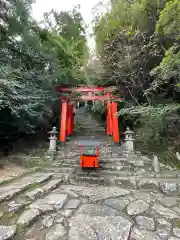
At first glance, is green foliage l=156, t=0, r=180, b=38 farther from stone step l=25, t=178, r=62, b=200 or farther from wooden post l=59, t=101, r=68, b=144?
wooden post l=59, t=101, r=68, b=144

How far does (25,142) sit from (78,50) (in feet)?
20.5

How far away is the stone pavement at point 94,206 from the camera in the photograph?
2039 mm

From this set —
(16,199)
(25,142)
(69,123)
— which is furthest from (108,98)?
(16,199)

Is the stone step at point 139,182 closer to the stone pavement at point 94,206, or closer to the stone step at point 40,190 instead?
the stone pavement at point 94,206

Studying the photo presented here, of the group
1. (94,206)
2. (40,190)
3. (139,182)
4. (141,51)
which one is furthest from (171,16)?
(40,190)

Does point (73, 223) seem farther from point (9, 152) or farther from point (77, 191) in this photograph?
point (9, 152)

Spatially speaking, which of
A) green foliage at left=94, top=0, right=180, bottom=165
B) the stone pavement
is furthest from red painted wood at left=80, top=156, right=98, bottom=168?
green foliage at left=94, top=0, right=180, bottom=165

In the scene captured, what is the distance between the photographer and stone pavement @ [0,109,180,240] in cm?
204

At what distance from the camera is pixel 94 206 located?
110 inches

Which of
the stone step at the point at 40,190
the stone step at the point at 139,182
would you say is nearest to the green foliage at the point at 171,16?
the stone step at the point at 139,182

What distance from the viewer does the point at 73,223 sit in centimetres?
225

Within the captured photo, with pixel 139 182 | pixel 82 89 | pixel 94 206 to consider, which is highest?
pixel 82 89

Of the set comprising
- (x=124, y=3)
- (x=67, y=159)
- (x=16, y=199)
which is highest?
(x=124, y=3)

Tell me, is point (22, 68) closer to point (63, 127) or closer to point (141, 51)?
point (63, 127)
